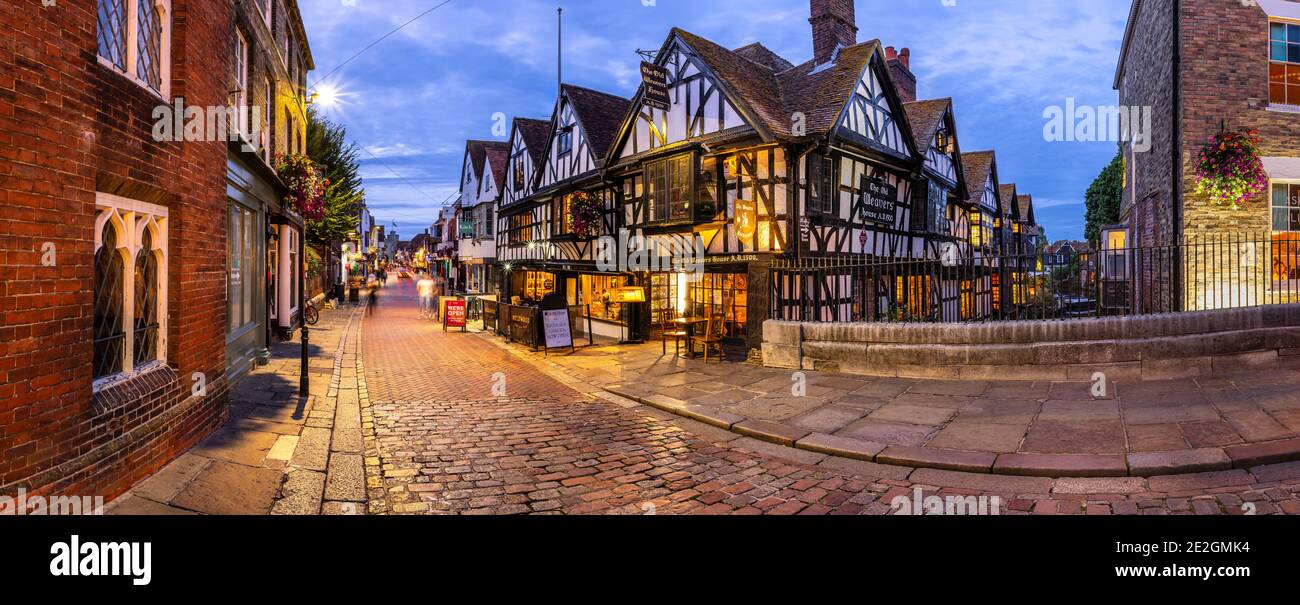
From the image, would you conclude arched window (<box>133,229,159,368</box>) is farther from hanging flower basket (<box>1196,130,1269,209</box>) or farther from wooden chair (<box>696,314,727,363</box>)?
hanging flower basket (<box>1196,130,1269,209</box>)

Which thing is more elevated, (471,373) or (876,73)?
(876,73)

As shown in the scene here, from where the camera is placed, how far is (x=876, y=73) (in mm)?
14734

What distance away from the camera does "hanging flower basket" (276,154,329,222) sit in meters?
13.2

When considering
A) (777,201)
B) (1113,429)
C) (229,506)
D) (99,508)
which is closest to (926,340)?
(1113,429)

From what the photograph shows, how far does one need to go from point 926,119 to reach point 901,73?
488 centimetres

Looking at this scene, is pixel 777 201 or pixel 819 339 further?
pixel 777 201

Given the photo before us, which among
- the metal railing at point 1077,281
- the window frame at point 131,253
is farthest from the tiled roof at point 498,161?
the window frame at point 131,253

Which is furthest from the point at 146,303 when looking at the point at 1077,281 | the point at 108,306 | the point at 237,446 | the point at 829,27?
the point at 829,27

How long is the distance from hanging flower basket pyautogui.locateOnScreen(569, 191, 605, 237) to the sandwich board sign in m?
4.43

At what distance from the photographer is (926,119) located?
19297mm

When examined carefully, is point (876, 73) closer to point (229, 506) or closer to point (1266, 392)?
point (1266, 392)

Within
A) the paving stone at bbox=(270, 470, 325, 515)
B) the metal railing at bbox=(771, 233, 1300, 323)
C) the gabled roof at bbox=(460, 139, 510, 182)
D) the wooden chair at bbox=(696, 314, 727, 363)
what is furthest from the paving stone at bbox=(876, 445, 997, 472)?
the gabled roof at bbox=(460, 139, 510, 182)

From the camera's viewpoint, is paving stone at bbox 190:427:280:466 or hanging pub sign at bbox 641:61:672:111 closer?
paving stone at bbox 190:427:280:466

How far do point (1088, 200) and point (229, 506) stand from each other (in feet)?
164
